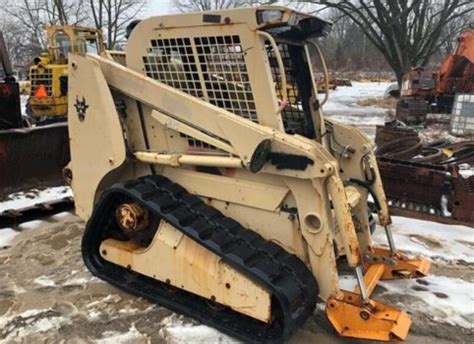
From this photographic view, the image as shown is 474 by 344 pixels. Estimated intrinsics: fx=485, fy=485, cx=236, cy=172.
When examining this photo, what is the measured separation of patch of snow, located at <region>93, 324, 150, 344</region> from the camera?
3133 millimetres

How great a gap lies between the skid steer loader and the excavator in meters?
11.2

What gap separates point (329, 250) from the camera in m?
2.98

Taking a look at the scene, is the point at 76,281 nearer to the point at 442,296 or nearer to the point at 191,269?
the point at 191,269

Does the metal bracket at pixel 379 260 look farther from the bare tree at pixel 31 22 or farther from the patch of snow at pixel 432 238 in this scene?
the bare tree at pixel 31 22

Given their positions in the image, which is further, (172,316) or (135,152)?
(135,152)

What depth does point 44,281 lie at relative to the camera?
13.1 ft

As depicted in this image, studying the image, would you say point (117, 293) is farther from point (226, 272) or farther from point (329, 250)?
point (329, 250)

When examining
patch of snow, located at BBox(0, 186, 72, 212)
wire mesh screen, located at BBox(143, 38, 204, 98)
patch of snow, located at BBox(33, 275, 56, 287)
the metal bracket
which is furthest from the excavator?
patch of snow, located at BBox(33, 275, 56, 287)

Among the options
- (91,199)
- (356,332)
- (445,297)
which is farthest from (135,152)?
(445,297)

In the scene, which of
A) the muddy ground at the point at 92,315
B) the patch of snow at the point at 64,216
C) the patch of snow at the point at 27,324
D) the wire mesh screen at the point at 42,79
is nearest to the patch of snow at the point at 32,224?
the patch of snow at the point at 64,216

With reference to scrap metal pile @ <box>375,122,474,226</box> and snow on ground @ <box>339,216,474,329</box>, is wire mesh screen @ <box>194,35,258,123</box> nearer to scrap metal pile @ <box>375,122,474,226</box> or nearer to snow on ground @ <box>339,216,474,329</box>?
snow on ground @ <box>339,216,474,329</box>

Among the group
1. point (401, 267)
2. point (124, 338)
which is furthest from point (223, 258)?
point (401, 267)

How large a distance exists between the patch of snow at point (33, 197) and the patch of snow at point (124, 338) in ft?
10.1

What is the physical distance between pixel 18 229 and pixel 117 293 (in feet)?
6.66
